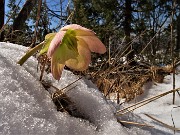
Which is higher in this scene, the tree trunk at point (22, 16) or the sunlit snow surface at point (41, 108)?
the tree trunk at point (22, 16)

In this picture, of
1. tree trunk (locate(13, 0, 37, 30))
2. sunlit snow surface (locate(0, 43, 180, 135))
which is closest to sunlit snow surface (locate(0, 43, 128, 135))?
sunlit snow surface (locate(0, 43, 180, 135))

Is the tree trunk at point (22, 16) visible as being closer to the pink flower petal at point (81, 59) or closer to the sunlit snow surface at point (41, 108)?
the sunlit snow surface at point (41, 108)

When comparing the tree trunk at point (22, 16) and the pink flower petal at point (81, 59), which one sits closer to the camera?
the pink flower petal at point (81, 59)

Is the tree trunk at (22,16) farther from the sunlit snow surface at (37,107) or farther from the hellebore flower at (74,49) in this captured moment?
the hellebore flower at (74,49)

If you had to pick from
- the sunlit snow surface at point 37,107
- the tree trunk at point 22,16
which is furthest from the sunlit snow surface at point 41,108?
the tree trunk at point 22,16

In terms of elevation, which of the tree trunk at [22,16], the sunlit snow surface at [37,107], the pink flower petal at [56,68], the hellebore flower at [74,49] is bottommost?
the sunlit snow surface at [37,107]

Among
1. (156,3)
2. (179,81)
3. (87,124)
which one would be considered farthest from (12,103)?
(156,3)
